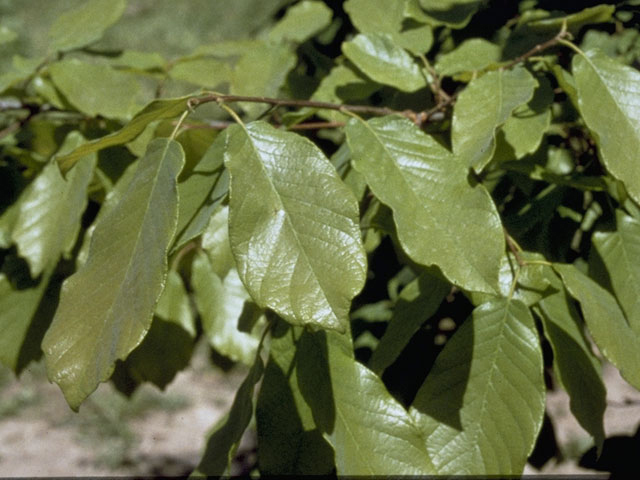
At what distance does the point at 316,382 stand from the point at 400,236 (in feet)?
0.78

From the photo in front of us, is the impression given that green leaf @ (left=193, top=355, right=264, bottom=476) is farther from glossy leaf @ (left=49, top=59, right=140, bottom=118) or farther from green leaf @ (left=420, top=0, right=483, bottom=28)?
green leaf @ (left=420, top=0, right=483, bottom=28)

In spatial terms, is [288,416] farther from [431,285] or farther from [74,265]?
[74,265]

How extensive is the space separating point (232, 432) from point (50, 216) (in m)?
0.53

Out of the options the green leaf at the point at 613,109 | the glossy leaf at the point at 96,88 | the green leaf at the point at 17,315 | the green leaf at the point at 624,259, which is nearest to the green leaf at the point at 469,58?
the green leaf at the point at 613,109

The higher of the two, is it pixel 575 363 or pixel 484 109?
pixel 484 109

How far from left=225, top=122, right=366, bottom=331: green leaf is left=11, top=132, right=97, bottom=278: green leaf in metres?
0.39

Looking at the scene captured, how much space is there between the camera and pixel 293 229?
0.80 metres

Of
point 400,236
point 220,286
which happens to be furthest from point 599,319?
point 220,286

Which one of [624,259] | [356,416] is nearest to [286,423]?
[356,416]

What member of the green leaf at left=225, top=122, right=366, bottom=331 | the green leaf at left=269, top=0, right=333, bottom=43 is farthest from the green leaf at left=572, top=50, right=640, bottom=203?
the green leaf at left=269, top=0, right=333, bottom=43

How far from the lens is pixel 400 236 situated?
2.78 ft

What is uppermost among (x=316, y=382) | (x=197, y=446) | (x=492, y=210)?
(x=492, y=210)

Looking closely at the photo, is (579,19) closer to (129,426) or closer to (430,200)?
(430,200)

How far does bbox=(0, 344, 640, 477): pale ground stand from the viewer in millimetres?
3373
